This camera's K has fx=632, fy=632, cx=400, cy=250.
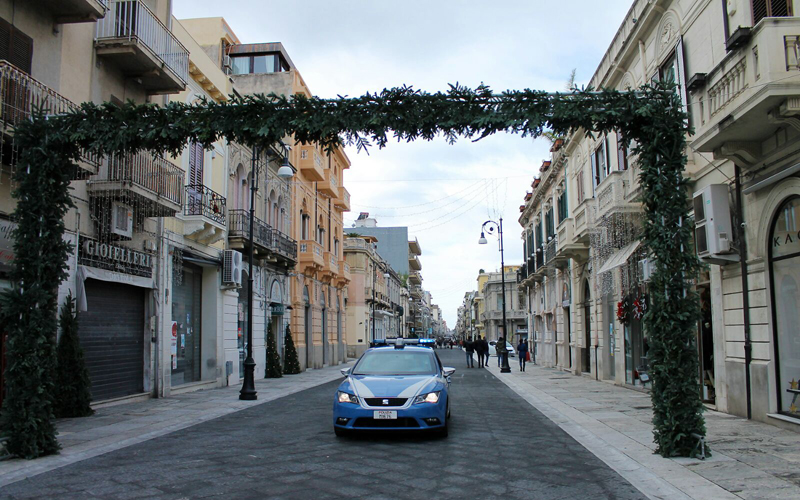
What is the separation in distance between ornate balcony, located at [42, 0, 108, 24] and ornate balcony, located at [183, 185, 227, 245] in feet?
22.4

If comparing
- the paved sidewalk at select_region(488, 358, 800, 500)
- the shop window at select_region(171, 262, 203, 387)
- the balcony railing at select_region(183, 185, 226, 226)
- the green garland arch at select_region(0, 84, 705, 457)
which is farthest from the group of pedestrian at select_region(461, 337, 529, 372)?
the green garland arch at select_region(0, 84, 705, 457)

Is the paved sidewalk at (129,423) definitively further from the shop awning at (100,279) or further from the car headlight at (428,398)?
the car headlight at (428,398)

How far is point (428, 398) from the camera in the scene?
9.62m

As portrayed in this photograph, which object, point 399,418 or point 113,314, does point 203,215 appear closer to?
point 113,314

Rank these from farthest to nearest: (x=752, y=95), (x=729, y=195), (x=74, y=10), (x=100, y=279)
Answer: (x=100, y=279), (x=74, y=10), (x=729, y=195), (x=752, y=95)

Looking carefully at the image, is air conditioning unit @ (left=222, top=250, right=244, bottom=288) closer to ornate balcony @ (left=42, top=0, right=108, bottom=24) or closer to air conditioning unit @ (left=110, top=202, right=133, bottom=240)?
air conditioning unit @ (left=110, top=202, right=133, bottom=240)

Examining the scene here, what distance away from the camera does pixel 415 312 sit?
12606 centimetres

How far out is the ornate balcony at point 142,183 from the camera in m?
14.3

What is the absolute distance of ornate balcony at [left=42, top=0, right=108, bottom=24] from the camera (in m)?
12.6

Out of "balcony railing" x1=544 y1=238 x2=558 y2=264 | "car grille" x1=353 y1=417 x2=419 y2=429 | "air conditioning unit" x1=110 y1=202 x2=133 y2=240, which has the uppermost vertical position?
"balcony railing" x1=544 y1=238 x2=558 y2=264

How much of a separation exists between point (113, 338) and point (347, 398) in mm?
8738

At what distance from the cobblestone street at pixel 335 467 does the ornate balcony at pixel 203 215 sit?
28.7ft

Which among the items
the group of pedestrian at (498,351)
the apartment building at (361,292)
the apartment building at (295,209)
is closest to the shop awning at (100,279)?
the apartment building at (295,209)

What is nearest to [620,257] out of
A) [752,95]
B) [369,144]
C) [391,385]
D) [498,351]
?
[752,95]
